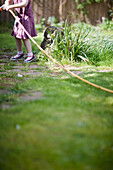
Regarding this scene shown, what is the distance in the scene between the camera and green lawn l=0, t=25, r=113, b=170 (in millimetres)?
1245

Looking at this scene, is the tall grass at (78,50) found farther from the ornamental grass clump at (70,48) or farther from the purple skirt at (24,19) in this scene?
the purple skirt at (24,19)

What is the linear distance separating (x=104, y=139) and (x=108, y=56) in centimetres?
278

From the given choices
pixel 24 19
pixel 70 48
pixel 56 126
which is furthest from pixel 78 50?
pixel 56 126

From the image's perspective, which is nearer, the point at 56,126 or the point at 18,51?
the point at 56,126

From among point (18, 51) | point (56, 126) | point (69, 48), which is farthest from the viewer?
point (18, 51)

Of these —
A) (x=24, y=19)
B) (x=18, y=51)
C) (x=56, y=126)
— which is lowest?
(x=56, y=126)

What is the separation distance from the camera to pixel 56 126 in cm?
159

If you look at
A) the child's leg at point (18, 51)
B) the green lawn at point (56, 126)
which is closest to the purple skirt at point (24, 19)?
the child's leg at point (18, 51)

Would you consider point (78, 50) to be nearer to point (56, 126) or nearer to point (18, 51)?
point (18, 51)

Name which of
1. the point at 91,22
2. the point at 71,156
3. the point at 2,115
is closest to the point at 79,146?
the point at 71,156

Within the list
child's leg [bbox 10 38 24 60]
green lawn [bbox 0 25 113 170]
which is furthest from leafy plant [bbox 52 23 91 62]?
green lawn [bbox 0 25 113 170]

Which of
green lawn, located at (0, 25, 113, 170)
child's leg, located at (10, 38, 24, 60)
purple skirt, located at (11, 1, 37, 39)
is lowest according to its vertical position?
green lawn, located at (0, 25, 113, 170)

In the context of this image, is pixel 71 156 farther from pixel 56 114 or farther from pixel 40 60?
pixel 40 60

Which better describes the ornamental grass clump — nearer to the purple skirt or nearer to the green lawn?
the purple skirt
